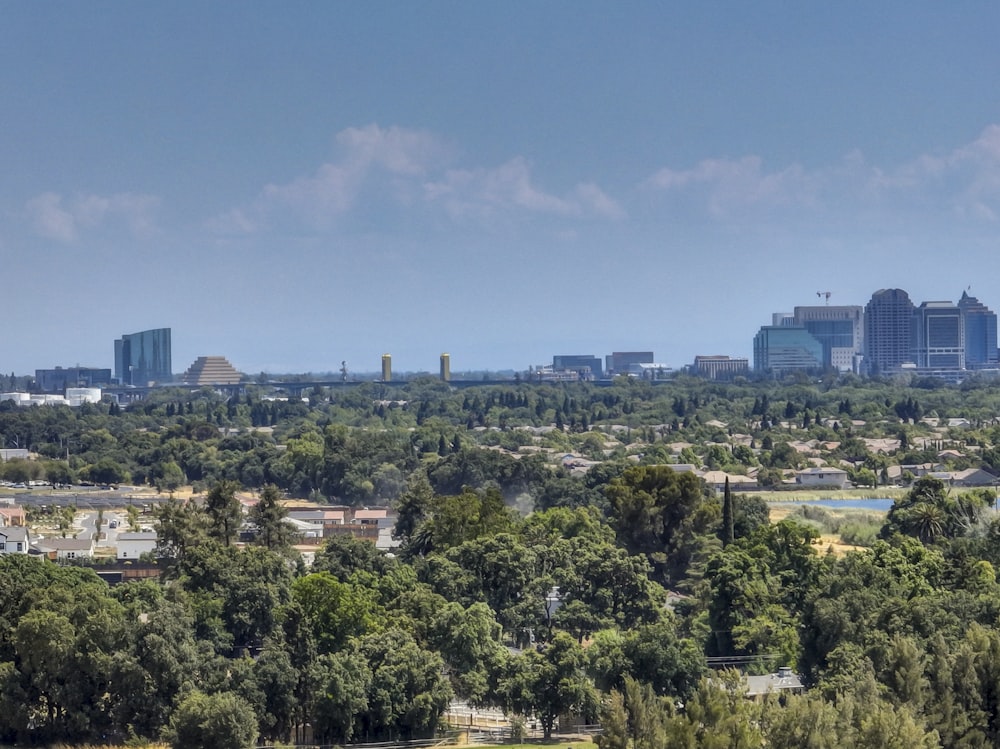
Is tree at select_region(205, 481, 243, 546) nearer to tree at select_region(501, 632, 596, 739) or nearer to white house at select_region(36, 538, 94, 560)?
white house at select_region(36, 538, 94, 560)

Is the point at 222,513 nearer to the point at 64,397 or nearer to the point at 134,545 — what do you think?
the point at 134,545

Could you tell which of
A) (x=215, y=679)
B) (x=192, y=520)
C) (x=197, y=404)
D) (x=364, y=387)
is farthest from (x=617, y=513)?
(x=364, y=387)

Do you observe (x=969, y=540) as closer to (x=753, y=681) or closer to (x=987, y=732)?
(x=753, y=681)

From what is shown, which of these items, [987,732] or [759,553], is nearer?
[987,732]

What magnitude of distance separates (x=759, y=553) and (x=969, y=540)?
6796 millimetres

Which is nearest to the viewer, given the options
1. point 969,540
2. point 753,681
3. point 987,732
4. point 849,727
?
point 849,727

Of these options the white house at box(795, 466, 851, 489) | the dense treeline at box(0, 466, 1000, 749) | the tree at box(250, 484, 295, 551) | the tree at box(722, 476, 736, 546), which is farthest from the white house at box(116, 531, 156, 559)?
the white house at box(795, 466, 851, 489)

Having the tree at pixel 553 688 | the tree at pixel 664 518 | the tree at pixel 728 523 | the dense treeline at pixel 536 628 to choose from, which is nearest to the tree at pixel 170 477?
the dense treeline at pixel 536 628

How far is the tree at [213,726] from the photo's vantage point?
26797mm

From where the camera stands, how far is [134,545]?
49812 millimetres

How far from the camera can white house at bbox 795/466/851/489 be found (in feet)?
249

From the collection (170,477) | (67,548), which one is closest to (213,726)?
(67,548)

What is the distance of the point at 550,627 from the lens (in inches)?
1433

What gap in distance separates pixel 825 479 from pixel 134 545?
124 feet
